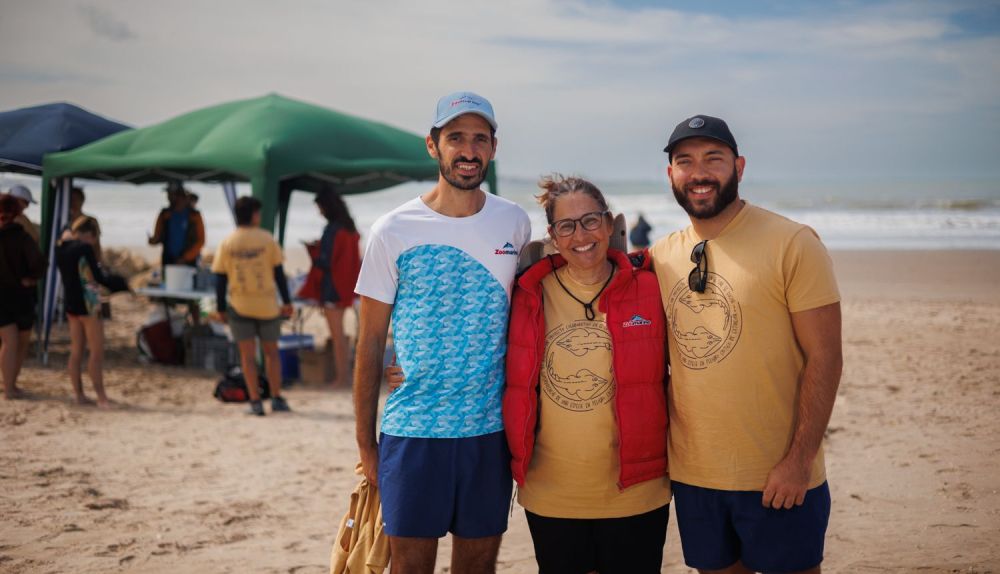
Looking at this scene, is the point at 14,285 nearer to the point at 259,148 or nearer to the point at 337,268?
the point at 259,148

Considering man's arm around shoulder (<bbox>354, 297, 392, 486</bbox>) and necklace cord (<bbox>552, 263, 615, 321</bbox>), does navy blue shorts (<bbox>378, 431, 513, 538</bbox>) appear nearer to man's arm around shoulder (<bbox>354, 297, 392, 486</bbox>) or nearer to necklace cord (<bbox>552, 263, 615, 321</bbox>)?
man's arm around shoulder (<bbox>354, 297, 392, 486</bbox>)

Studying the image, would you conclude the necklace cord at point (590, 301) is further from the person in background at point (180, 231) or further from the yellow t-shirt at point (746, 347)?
the person in background at point (180, 231)

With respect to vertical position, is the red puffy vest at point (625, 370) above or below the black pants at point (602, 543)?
above

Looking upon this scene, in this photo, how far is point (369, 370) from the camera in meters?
2.79

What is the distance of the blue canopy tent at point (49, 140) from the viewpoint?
374 inches

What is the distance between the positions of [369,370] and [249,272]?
4.55m

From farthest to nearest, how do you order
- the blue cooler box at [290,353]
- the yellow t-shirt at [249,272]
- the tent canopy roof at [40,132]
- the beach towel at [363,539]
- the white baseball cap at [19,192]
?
the tent canopy roof at [40,132] < the blue cooler box at [290,353] < the white baseball cap at [19,192] < the yellow t-shirt at [249,272] < the beach towel at [363,539]

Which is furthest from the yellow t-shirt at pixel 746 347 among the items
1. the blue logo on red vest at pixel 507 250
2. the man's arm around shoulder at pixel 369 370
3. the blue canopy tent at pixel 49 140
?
the blue canopy tent at pixel 49 140

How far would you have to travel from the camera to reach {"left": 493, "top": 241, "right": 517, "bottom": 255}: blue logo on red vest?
275 cm

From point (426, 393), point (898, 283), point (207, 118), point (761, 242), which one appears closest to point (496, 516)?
point (426, 393)

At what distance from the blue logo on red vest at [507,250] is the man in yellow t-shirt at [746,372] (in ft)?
1.81

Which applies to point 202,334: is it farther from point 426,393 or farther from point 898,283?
point 898,283

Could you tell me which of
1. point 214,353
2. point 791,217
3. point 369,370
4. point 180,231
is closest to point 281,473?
point 369,370

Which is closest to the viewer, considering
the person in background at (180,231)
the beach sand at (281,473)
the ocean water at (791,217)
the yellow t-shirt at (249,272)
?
the beach sand at (281,473)
